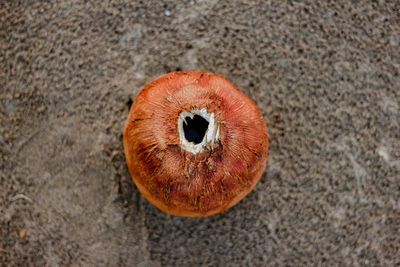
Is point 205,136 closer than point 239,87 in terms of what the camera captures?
Yes

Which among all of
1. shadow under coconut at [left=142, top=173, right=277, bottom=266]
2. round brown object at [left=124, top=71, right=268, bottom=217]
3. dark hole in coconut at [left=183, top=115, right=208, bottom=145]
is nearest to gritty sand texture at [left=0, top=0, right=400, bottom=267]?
shadow under coconut at [left=142, top=173, right=277, bottom=266]

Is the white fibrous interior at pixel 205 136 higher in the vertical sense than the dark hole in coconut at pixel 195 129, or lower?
higher

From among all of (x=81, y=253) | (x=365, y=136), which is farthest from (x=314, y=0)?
(x=81, y=253)

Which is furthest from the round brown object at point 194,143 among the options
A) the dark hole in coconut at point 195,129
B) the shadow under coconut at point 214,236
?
the shadow under coconut at point 214,236

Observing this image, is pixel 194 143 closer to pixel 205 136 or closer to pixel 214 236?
pixel 205 136

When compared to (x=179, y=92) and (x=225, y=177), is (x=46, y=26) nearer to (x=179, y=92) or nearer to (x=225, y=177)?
(x=179, y=92)

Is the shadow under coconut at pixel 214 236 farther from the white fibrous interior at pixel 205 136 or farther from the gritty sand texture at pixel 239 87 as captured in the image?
the white fibrous interior at pixel 205 136

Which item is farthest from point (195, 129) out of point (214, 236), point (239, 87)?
point (214, 236)

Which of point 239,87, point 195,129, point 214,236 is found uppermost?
point 195,129
